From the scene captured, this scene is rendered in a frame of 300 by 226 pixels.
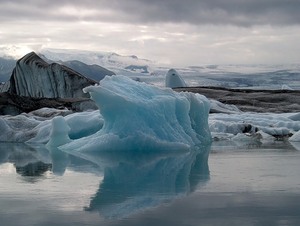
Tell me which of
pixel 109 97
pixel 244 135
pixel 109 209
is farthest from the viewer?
pixel 244 135

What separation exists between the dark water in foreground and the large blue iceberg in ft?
5.73

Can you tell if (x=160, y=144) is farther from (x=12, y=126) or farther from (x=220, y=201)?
(x=12, y=126)

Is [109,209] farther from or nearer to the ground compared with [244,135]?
farther from the ground

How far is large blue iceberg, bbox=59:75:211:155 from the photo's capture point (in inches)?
468

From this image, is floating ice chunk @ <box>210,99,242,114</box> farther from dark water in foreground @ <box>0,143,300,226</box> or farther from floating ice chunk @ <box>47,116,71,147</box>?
dark water in foreground @ <box>0,143,300,226</box>

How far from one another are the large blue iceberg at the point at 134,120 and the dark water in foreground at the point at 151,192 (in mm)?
1747

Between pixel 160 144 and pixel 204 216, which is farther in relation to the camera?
pixel 160 144

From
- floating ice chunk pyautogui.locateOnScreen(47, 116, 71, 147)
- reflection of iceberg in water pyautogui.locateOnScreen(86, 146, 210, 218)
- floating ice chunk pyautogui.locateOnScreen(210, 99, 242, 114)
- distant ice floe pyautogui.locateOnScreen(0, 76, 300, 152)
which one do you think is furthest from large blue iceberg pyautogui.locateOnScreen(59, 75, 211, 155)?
floating ice chunk pyautogui.locateOnScreen(210, 99, 242, 114)

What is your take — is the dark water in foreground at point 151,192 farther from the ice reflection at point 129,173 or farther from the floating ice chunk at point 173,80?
the floating ice chunk at point 173,80

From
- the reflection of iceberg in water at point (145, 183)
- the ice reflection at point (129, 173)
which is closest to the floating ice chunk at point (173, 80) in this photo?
the ice reflection at point (129, 173)

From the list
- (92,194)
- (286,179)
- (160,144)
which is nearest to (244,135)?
(160,144)

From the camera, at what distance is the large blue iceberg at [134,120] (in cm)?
1190

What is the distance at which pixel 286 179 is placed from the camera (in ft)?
23.5

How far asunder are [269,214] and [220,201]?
759 mm
